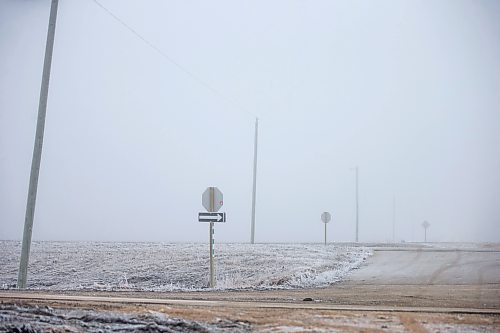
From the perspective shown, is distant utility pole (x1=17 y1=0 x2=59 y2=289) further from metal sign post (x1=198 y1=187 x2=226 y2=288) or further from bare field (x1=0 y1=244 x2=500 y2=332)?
bare field (x1=0 y1=244 x2=500 y2=332)

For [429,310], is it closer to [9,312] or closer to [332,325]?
[332,325]

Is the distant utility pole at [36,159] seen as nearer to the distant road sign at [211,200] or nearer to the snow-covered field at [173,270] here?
the snow-covered field at [173,270]

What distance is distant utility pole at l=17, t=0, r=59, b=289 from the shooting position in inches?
832

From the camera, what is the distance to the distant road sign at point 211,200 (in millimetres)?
21328

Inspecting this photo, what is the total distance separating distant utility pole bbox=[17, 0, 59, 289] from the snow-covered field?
142cm

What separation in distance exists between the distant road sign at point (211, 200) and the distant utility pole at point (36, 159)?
6470 millimetres

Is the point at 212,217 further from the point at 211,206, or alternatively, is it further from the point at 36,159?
the point at 36,159

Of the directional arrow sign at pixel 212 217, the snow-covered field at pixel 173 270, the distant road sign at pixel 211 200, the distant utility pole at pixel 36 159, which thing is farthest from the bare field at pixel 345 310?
the distant utility pole at pixel 36 159

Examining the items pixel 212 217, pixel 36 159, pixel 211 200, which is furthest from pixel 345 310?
pixel 36 159

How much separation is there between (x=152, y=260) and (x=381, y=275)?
1185cm

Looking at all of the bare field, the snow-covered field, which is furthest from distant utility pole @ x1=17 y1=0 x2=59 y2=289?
the bare field

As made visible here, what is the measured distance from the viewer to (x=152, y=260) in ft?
94.9

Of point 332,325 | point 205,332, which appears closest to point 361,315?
point 332,325

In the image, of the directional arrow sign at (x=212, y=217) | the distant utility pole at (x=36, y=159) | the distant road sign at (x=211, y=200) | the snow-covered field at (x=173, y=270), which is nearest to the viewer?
the snow-covered field at (x=173, y=270)
